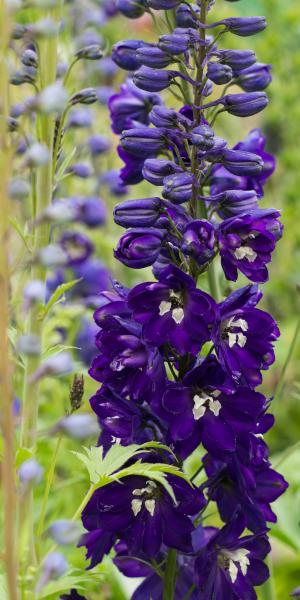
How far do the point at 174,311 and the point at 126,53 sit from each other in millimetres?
739

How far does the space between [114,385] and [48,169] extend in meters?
0.40

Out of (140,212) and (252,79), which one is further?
(252,79)

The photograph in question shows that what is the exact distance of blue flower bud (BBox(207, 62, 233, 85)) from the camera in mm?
1598

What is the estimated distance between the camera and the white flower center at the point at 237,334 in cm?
152

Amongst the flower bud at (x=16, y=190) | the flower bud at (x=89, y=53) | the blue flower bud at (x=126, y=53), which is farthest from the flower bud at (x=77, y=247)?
the flower bud at (x=16, y=190)

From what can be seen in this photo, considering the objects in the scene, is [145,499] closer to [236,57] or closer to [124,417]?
[124,417]

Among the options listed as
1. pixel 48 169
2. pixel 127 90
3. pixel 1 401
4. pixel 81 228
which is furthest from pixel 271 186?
pixel 1 401

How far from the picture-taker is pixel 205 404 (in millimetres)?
1525

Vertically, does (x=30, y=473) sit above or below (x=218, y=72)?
below

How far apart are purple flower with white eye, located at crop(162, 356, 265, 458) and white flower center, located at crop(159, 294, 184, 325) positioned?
0.09 meters

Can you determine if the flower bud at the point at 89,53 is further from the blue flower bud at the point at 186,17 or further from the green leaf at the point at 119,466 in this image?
the green leaf at the point at 119,466

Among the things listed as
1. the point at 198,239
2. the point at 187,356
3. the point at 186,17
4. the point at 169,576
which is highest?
the point at 186,17

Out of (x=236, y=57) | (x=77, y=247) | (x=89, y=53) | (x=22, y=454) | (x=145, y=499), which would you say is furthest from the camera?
(x=77, y=247)

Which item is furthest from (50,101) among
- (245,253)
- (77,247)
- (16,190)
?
(77,247)
